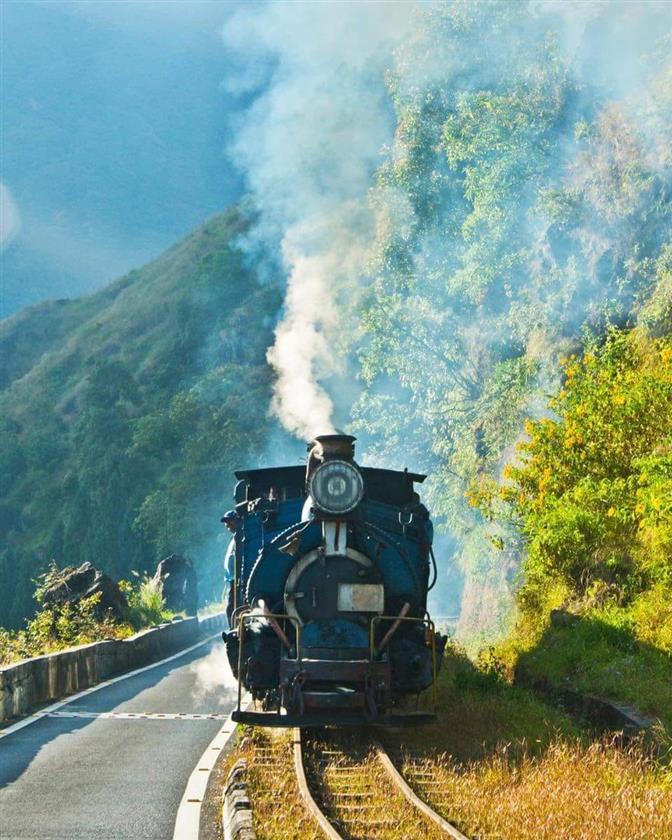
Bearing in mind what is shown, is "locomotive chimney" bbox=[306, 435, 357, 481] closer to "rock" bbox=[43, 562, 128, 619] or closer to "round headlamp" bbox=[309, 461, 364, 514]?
"round headlamp" bbox=[309, 461, 364, 514]

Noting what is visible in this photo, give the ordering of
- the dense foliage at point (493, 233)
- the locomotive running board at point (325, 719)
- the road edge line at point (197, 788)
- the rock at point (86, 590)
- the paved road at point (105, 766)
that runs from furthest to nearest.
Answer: the rock at point (86, 590) → the dense foliage at point (493, 233) → the locomotive running board at point (325, 719) → the paved road at point (105, 766) → the road edge line at point (197, 788)

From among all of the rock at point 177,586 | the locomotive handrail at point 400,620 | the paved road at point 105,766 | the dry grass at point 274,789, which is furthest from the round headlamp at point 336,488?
the rock at point 177,586

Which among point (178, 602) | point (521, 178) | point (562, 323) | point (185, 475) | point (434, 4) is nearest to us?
point (562, 323)

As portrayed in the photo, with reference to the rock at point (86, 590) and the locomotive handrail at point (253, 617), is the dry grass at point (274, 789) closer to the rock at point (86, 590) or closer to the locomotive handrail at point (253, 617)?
the locomotive handrail at point (253, 617)

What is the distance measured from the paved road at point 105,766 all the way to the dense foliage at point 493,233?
10.2m

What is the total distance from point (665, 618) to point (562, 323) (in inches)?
518

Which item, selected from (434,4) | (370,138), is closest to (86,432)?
(370,138)

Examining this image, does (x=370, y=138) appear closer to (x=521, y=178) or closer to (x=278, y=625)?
(x=521, y=178)

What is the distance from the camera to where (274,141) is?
45.2m

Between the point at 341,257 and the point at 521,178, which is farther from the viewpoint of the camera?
the point at 341,257

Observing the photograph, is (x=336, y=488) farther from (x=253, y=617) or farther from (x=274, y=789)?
(x=274, y=789)

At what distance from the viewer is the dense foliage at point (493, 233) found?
85.3 feet

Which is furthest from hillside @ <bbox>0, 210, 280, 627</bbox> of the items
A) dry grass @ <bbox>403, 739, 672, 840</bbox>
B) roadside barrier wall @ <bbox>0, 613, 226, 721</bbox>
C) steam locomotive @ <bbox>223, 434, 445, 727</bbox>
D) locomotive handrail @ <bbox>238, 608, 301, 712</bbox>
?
dry grass @ <bbox>403, 739, 672, 840</bbox>

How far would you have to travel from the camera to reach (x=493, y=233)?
104 feet
